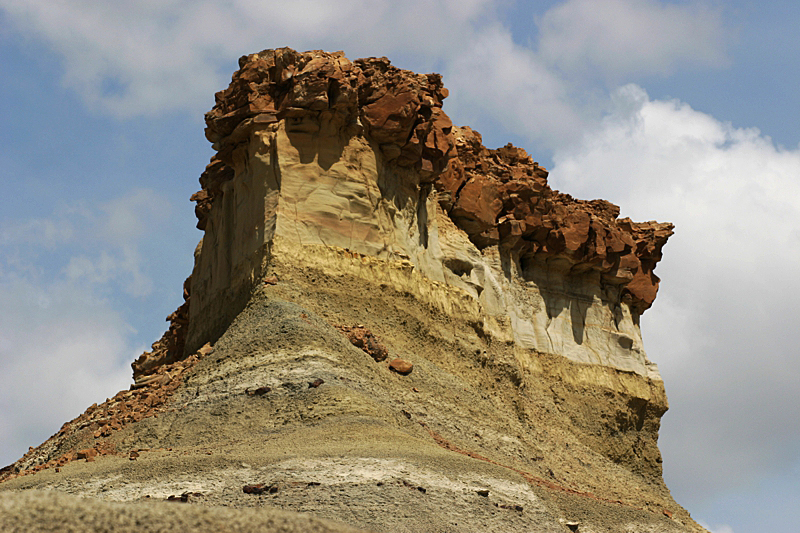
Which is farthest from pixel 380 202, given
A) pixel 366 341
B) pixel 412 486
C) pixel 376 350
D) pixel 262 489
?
pixel 262 489

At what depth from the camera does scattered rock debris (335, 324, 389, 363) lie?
28.2 m

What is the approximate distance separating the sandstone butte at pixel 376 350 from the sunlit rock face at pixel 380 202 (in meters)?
0.08

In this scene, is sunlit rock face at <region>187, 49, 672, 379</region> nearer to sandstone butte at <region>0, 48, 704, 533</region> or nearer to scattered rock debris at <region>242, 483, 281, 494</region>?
sandstone butte at <region>0, 48, 704, 533</region>

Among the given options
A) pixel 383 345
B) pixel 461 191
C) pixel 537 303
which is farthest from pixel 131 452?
pixel 537 303

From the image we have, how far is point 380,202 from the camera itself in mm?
32531

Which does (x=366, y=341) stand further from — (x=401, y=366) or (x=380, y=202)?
(x=380, y=202)

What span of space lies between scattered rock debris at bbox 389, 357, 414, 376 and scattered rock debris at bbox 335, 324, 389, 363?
314 millimetres

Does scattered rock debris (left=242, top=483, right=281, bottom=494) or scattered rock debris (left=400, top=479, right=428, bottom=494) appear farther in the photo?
scattered rock debris (left=400, top=479, right=428, bottom=494)

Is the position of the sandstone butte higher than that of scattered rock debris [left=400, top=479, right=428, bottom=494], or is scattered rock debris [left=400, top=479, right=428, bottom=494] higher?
the sandstone butte

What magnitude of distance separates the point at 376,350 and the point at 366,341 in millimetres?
381

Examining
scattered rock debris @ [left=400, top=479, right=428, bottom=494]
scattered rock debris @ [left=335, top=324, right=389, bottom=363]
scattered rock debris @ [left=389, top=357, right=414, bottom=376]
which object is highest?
scattered rock debris @ [left=335, top=324, right=389, bottom=363]

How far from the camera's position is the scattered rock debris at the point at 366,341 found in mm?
28219

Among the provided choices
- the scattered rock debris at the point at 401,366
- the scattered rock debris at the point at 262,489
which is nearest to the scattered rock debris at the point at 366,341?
the scattered rock debris at the point at 401,366

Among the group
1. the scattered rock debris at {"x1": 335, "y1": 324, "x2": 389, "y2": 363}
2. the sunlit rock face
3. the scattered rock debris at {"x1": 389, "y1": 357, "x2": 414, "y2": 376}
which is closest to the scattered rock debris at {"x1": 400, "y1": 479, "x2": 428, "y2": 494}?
the scattered rock debris at {"x1": 335, "y1": 324, "x2": 389, "y2": 363}
